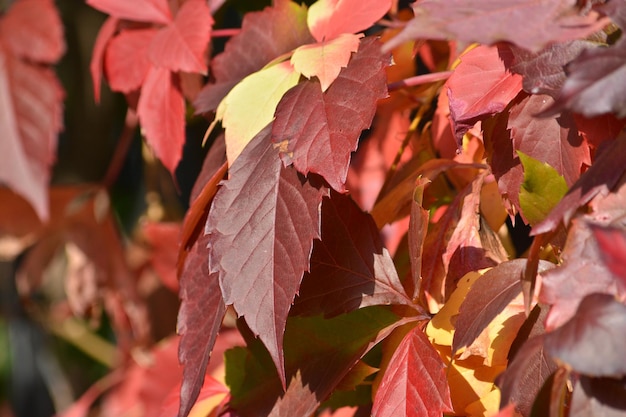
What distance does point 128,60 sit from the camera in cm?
62

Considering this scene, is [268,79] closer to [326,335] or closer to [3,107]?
[326,335]

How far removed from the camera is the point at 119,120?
1151 mm

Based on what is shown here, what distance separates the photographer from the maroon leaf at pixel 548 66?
0.36 metres

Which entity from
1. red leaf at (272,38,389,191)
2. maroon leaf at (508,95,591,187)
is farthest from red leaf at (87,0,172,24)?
maroon leaf at (508,95,591,187)

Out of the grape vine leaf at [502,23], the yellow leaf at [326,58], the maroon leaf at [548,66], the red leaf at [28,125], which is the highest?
the grape vine leaf at [502,23]

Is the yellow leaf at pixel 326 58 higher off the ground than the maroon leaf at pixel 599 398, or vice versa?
the yellow leaf at pixel 326 58

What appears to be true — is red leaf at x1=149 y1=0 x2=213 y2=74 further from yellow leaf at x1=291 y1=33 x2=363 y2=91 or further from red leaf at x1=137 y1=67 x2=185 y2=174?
yellow leaf at x1=291 y1=33 x2=363 y2=91

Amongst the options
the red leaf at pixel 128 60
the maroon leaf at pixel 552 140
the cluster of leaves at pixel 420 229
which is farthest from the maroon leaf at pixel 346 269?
the red leaf at pixel 128 60

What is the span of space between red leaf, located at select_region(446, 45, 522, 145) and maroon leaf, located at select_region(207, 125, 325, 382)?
0.30 feet

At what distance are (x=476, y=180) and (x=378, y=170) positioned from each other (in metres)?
0.23

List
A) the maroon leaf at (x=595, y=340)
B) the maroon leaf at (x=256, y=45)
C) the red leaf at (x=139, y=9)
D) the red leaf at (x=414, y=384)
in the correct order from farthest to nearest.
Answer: the red leaf at (x=139, y=9), the maroon leaf at (x=256, y=45), the red leaf at (x=414, y=384), the maroon leaf at (x=595, y=340)

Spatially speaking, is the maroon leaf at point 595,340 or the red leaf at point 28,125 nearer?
the maroon leaf at point 595,340

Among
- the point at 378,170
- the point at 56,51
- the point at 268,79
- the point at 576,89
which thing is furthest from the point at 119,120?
the point at 576,89

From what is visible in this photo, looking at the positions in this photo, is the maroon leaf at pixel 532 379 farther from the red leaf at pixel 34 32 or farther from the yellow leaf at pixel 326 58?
the red leaf at pixel 34 32
